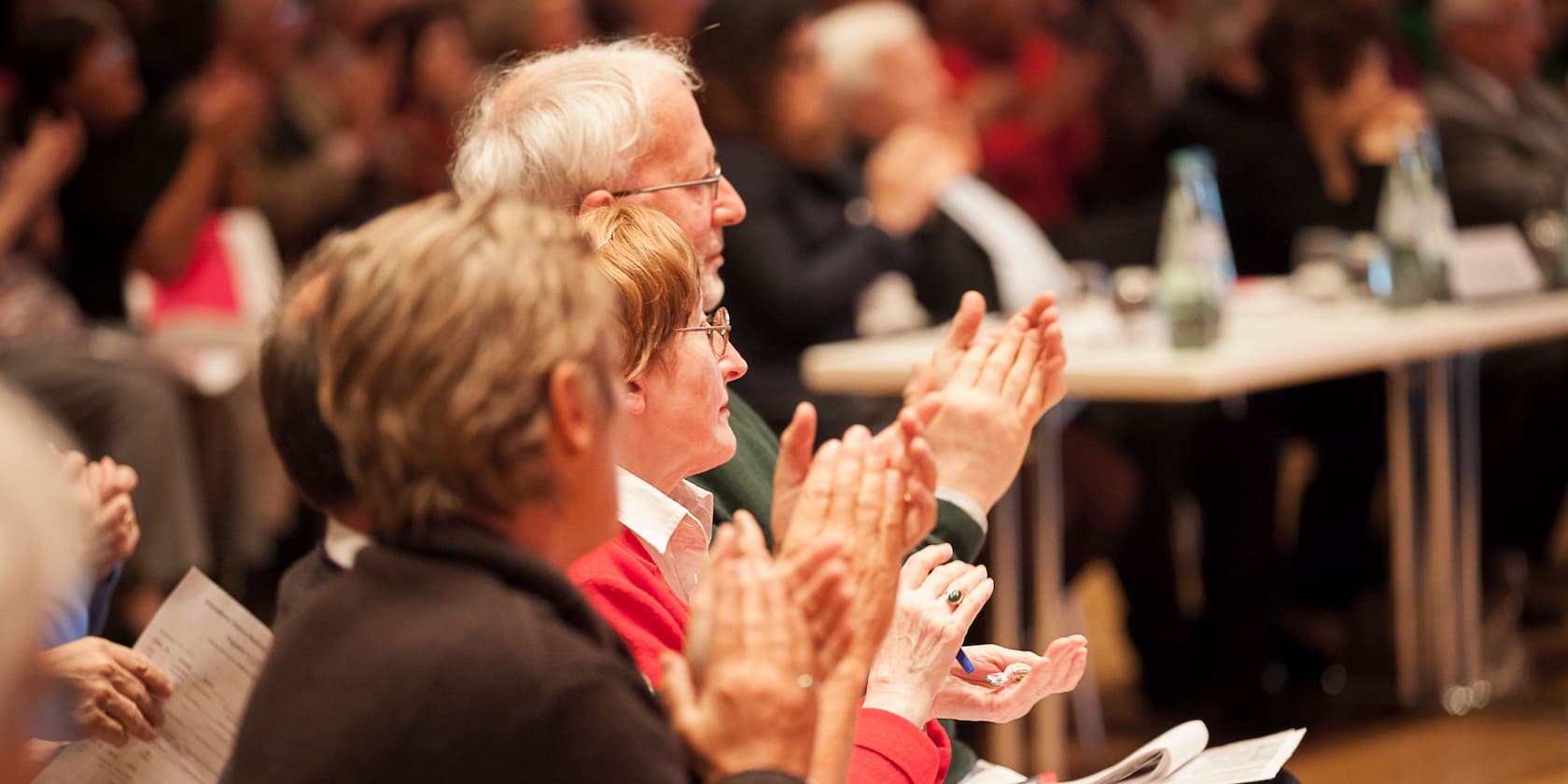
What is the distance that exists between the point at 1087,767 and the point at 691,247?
215cm

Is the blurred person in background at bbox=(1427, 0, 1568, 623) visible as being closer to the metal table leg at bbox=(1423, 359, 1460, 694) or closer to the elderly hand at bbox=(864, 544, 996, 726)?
the metal table leg at bbox=(1423, 359, 1460, 694)

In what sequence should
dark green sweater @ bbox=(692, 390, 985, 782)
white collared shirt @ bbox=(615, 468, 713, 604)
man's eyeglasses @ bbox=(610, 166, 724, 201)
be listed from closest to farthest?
white collared shirt @ bbox=(615, 468, 713, 604) < dark green sweater @ bbox=(692, 390, 985, 782) < man's eyeglasses @ bbox=(610, 166, 724, 201)

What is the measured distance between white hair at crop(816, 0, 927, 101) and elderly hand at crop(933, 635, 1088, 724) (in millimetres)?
2653

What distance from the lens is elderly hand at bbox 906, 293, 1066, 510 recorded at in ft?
5.97

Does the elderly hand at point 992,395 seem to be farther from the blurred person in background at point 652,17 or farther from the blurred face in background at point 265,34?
the blurred face in background at point 265,34

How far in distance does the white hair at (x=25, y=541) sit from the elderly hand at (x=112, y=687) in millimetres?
669

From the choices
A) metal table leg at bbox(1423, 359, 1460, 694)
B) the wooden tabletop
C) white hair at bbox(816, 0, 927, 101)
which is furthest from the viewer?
white hair at bbox(816, 0, 927, 101)

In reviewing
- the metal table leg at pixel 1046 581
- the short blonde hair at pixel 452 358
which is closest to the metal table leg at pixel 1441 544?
the metal table leg at pixel 1046 581

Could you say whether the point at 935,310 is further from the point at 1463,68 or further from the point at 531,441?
the point at 531,441

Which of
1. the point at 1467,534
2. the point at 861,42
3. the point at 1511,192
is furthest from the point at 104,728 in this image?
the point at 1511,192

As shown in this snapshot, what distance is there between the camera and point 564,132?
1.86m

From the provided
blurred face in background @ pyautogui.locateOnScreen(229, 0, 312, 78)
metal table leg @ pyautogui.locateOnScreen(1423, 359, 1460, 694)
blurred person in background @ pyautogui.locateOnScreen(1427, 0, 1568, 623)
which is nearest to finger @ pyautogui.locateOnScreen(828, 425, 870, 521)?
metal table leg @ pyautogui.locateOnScreen(1423, 359, 1460, 694)

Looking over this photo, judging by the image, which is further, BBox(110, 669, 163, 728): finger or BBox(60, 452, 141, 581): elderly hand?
BBox(60, 452, 141, 581): elderly hand

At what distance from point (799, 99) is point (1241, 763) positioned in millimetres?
2275
